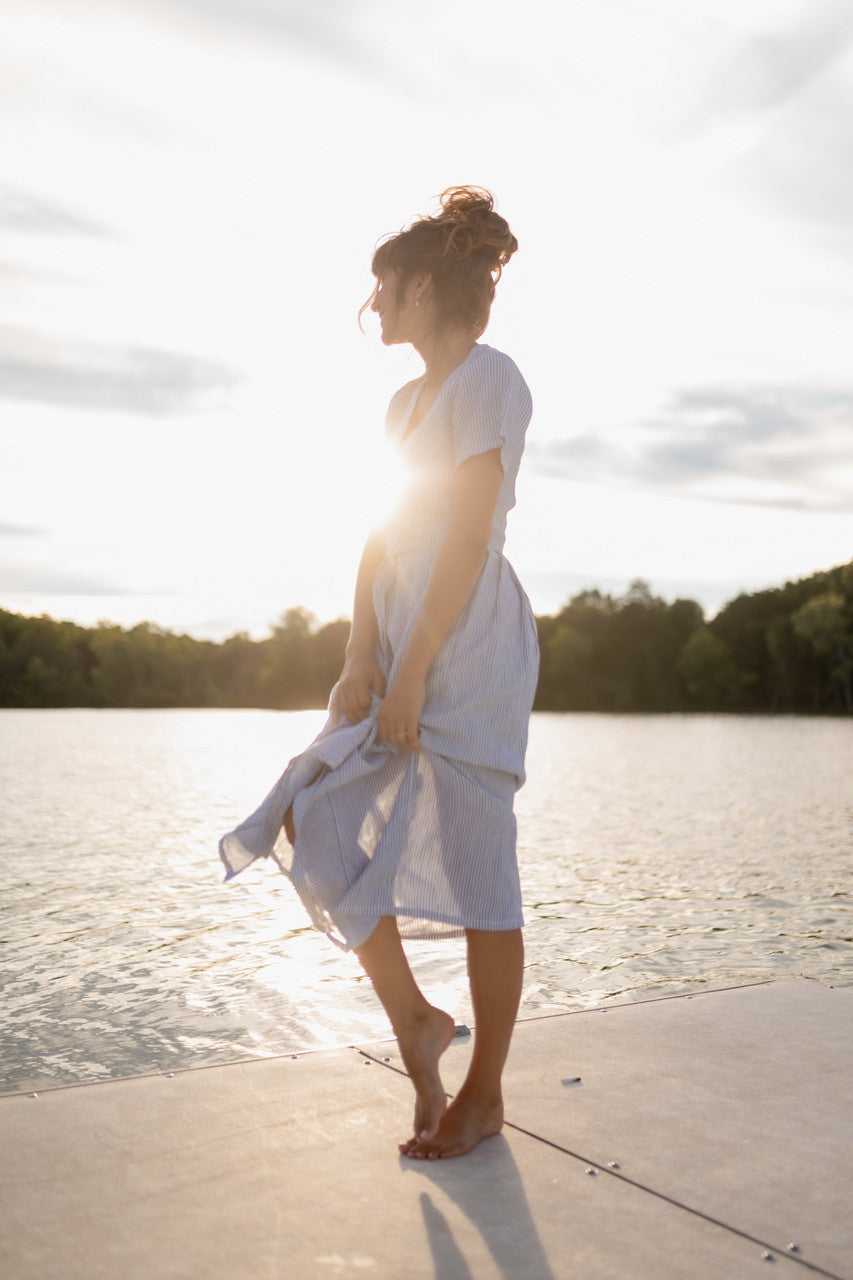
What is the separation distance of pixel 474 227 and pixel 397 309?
230 millimetres

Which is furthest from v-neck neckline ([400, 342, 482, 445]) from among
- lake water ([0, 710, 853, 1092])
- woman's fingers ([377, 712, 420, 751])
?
lake water ([0, 710, 853, 1092])

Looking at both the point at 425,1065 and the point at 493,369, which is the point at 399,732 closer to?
the point at 425,1065

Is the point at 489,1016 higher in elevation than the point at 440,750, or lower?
lower

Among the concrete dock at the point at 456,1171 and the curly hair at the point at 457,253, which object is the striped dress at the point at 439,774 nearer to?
the curly hair at the point at 457,253

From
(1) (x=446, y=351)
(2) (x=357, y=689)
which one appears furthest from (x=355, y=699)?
(1) (x=446, y=351)

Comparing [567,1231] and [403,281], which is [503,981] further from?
[403,281]

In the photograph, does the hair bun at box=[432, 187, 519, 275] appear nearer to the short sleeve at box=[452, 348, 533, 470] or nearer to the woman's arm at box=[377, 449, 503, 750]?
the short sleeve at box=[452, 348, 533, 470]

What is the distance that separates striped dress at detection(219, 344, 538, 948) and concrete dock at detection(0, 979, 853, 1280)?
42cm

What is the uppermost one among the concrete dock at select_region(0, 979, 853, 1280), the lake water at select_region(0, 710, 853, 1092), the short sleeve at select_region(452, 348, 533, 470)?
the short sleeve at select_region(452, 348, 533, 470)

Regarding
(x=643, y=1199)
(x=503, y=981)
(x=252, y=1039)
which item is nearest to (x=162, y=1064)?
(x=252, y=1039)

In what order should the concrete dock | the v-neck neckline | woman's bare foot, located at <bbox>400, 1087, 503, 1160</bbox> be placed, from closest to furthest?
1. the concrete dock
2. woman's bare foot, located at <bbox>400, 1087, 503, 1160</bbox>
3. the v-neck neckline

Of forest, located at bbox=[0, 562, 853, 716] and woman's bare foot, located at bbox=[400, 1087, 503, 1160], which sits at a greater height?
forest, located at bbox=[0, 562, 853, 716]

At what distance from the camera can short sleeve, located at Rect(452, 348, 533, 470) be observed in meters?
2.42

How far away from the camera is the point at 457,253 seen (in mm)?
2539
